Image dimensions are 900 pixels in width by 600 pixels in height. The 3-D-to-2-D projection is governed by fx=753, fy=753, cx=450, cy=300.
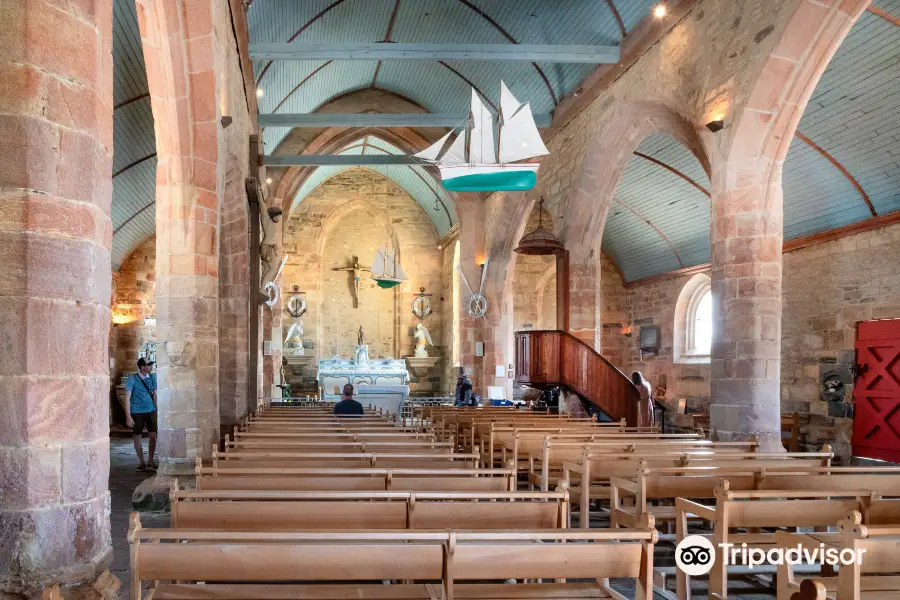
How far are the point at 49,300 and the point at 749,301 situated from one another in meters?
6.51

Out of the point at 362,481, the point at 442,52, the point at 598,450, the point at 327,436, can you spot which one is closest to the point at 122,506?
the point at 327,436

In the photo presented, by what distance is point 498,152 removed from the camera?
33.3ft

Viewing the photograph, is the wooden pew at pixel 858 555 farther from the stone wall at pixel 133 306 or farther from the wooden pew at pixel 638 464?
the stone wall at pixel 133 306

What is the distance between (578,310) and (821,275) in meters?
3.68

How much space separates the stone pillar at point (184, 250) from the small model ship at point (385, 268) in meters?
13.3

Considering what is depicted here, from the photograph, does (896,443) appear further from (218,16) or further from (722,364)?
(218,16)

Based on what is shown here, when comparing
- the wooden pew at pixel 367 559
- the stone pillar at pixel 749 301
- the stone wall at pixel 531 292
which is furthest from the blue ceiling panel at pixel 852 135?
the stone wall at pixel 531 292

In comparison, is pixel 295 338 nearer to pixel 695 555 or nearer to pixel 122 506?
pixel 122 506

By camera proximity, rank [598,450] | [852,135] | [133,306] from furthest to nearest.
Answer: [133,306] < [852,135] < [598,450]

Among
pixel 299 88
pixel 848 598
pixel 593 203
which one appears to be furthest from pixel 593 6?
pixel 848 598

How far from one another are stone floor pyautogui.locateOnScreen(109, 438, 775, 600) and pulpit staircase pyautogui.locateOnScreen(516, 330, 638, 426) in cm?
513

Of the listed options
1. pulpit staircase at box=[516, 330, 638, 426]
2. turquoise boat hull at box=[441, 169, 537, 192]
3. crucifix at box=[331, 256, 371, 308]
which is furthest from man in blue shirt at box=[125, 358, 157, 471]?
crucifix at box=[331, 256, 371, 308]

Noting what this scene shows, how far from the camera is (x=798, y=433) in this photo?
37.0 feet

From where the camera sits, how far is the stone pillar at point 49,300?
251cm
